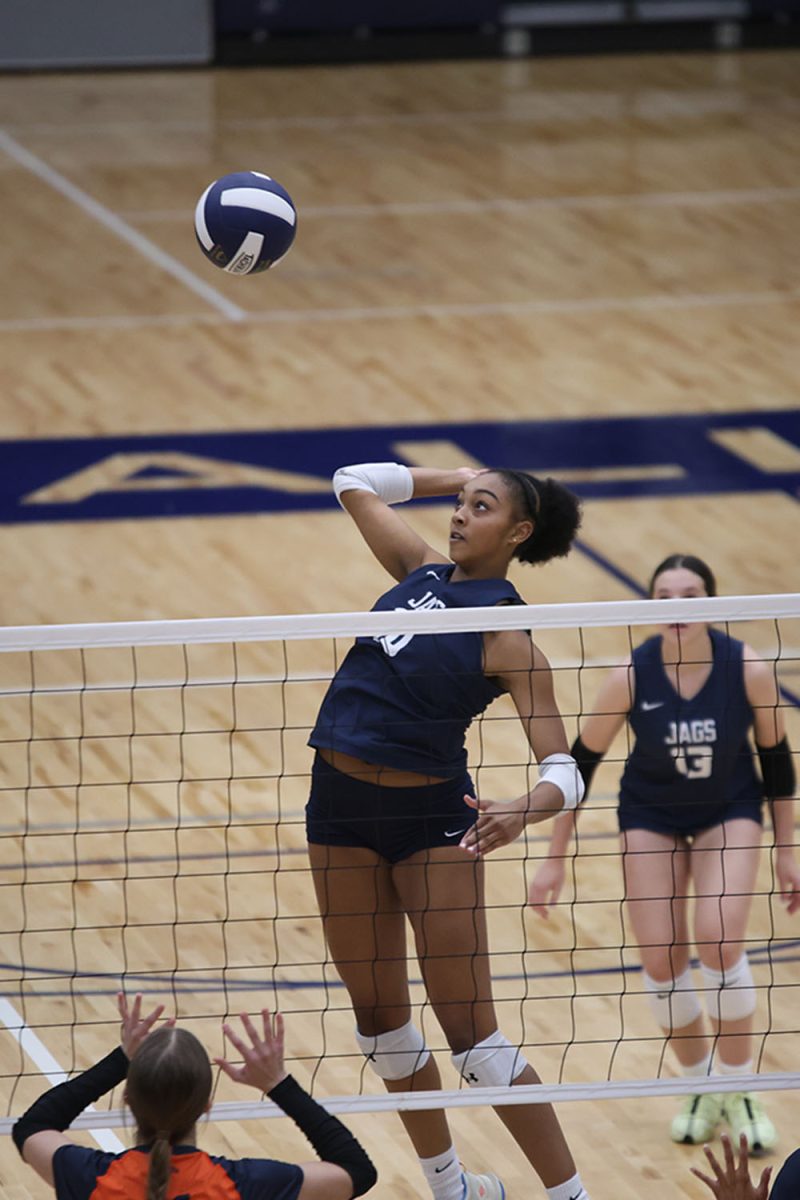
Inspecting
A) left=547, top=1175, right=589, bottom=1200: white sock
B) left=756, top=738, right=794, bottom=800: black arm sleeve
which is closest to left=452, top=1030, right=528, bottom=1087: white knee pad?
left=547, top=1175, right=589, bottom=1200: white sock

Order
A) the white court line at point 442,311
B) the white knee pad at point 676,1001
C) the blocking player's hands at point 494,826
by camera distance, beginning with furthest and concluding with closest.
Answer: the white court line at point 442,311 < the white knee pad at point 676,1001 < the blocking player's hands at point 494,826

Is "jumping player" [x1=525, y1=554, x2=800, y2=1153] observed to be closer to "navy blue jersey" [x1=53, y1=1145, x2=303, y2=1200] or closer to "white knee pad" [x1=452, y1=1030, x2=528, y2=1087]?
"white knee pad" [x1=452, y1=1030, x2=528, y2=1087]

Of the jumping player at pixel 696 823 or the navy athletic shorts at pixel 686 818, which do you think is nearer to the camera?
the jumping player at pixel 696 823

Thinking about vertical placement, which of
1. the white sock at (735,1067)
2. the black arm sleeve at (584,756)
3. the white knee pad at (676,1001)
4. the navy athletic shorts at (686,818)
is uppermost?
the black arm sleeve at (584,756)

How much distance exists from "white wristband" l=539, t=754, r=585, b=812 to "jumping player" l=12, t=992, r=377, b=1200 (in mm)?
973

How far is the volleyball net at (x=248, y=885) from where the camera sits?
5086mm

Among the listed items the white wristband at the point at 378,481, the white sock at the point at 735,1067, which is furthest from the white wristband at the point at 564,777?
the white sock at the point at 735,1067

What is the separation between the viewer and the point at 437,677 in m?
5.09

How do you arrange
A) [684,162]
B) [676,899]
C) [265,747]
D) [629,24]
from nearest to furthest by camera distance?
[676,899] < [265,747] < [684,162] < [629,24]

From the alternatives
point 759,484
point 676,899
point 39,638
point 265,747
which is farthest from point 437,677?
point 759,484

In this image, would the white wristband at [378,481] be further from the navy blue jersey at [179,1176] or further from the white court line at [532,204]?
the white court line at [532,204]

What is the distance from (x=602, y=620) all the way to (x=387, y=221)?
12.1 metres

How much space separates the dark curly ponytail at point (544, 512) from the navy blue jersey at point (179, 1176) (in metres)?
1.92

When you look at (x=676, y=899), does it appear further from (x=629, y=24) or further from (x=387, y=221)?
(x=629, y=24)
